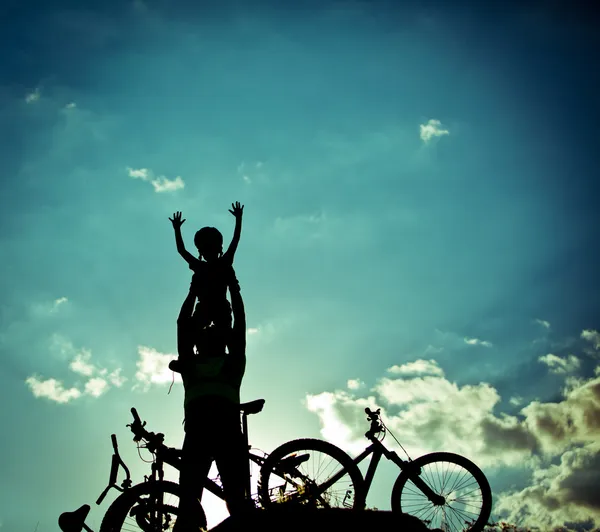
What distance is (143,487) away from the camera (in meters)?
6.53

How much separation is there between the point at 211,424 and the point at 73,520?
266 centimetres

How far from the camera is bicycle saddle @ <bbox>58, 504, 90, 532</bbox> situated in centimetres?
592

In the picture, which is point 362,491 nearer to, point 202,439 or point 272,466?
point 272,466

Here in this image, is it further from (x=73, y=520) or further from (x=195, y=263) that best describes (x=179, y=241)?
(x=73, y=520)

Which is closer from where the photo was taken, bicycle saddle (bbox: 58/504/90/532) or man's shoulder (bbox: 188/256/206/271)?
bicycle saddle (bbox: 58/504/90/532)

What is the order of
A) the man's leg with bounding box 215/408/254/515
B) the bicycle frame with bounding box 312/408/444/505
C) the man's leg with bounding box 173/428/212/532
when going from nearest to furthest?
1. the man's leg with bounding box 173/428/212/532
2. the man's leg with bounding box 215/408/254/515
3. the bicycle frame with bounding box 312/408/444/505

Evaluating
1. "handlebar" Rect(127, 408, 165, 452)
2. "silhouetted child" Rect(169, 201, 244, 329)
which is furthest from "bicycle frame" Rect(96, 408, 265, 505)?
"silhouetted child" Rect(169, 201, 244, 329)

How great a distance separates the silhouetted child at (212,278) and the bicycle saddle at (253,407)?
1117 mm

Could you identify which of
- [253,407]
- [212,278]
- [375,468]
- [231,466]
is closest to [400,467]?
[375,468]

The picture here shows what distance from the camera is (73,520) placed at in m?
5.98

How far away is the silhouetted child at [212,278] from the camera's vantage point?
6301mm

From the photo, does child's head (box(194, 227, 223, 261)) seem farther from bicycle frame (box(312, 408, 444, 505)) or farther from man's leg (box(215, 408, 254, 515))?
bicycle frame (box(312, 408, 444, 505))

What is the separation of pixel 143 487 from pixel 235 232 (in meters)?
3.77

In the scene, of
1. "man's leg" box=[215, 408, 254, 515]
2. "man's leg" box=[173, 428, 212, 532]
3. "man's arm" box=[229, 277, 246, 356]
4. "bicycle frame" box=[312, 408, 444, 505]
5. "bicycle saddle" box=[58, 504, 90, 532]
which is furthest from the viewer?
"bicycle frame" box=[312, 408, 444, 505]
